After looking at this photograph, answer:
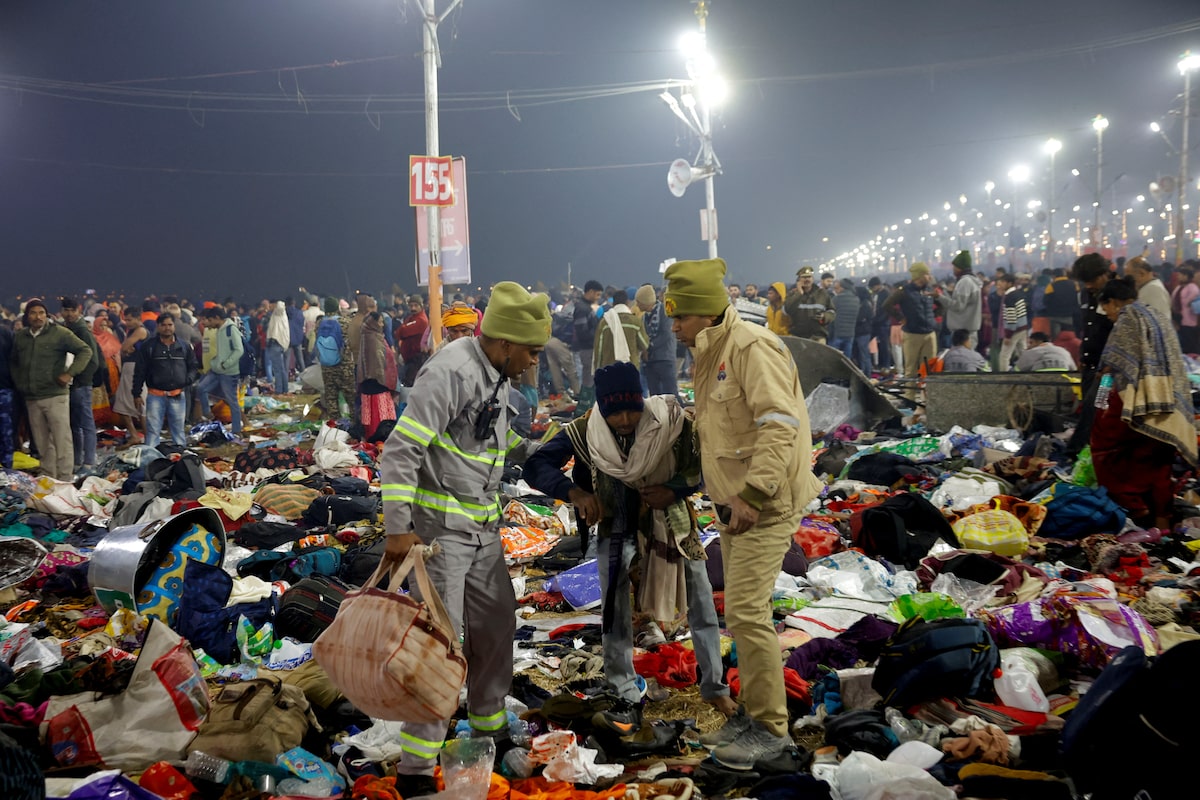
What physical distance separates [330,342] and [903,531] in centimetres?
1006

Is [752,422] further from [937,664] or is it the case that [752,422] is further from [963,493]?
[963,493]

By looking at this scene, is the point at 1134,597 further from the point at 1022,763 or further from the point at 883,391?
the point at 883,391

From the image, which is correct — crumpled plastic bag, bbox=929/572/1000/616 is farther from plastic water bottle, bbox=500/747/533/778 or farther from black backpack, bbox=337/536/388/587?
black backpack, bbox=337/536/388/587

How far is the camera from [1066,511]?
7.12 m

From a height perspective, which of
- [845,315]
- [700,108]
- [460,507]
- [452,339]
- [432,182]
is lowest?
[460,507]

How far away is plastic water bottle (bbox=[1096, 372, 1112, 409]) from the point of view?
7086 mm

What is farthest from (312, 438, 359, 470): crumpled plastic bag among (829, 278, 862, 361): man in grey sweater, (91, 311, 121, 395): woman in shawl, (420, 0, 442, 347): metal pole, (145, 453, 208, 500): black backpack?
(829, 278, 862, 361): man in grey sweater

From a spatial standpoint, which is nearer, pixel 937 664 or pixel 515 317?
pixel 515 317

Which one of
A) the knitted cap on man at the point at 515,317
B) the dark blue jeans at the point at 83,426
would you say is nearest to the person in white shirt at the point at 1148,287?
the knitted cap on man at the point at 515,317

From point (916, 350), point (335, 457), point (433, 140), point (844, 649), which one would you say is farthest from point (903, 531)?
point (433, 140)

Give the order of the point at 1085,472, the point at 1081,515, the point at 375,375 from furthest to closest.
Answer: the point at 375,375, the point at 1085,472, the point at 1081,515

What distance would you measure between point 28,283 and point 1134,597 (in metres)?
59.7

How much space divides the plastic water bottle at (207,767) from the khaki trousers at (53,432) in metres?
8.68

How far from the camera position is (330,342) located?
14.2 m
